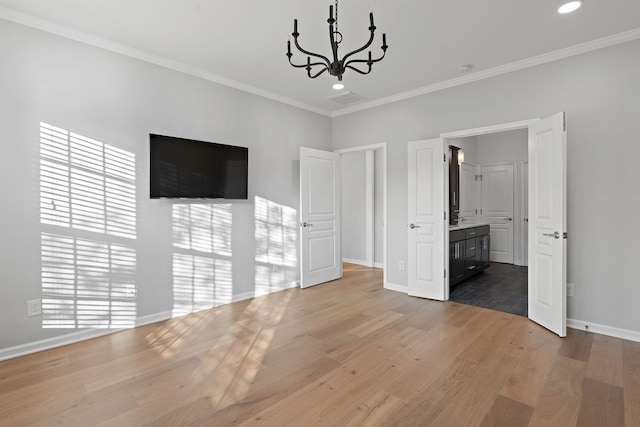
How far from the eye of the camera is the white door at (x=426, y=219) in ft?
14.0

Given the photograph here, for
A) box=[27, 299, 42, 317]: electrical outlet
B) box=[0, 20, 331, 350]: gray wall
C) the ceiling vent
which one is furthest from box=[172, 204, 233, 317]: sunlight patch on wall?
the ceiling vent

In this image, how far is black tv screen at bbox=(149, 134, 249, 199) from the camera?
349cm

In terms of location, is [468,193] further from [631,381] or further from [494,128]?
[631,381]

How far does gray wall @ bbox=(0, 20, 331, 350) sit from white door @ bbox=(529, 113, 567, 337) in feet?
9.95

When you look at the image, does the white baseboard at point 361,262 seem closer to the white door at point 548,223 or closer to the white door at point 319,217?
the white door at point 319,217

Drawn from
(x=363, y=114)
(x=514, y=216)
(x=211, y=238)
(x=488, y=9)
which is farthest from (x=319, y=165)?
(x=514, y=216)

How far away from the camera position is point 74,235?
300 centimetres

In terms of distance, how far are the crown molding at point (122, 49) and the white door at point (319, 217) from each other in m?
1.08

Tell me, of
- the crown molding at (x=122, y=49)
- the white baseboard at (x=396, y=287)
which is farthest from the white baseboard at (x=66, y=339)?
the white baseboard at (x=396, y=287)

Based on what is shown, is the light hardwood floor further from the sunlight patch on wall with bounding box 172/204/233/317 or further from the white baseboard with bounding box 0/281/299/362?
the sunlight patch on wall with bounding box 172/204/233/317

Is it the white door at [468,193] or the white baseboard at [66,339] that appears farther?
the white door at [468,193]

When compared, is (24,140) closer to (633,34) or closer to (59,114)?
(59,114)

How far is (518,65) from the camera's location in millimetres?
3639

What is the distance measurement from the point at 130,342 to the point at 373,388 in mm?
2222
